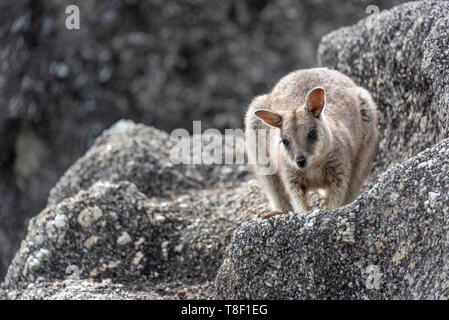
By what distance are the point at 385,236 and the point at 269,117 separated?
5.79ft

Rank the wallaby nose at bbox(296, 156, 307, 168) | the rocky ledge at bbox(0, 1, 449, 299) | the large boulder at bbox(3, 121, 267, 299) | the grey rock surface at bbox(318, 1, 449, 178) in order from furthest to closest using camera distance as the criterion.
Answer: the large boulder at bbox(3, 121, 267, 299), the grey rock surface at bbox(318, 1, 449, 178), the wallaby nose at bbox(296, 156, 307, 168), the rocky ledge at bbox(0, 1, 449, 299)

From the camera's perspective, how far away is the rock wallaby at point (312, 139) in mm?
5820

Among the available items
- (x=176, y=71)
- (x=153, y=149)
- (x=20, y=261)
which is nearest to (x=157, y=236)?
(x=20, y=261)

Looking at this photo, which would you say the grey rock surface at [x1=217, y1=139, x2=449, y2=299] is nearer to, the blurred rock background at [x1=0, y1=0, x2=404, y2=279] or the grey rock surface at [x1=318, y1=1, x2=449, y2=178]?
the grey rock surface at [x1=318, y1=1, x2=449, y2=178]

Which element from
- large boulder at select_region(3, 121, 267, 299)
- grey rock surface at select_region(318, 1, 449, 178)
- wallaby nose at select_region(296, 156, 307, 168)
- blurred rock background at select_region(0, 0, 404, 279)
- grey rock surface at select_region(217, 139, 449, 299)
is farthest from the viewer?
blurred rock background at select_region(0, 0, 404, 279)

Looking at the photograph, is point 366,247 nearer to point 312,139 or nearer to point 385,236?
point 385,236

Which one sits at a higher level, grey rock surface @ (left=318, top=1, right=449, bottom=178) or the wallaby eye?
grey rock surface @ (left=318, top=1, right=449, bottom=178)

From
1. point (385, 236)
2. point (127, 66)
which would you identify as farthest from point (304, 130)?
point (127, 66)

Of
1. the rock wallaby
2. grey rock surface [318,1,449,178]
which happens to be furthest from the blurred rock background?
the rock wallaby

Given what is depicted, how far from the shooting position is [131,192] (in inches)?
269

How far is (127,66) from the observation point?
13.1m

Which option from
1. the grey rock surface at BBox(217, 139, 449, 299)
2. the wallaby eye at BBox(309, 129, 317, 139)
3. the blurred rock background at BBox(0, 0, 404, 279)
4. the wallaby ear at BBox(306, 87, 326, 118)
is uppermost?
the blurred rock background at BBox(0, 0, 404, 279)

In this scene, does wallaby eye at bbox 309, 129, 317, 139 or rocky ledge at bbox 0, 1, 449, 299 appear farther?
wallaby eye at bbox 309, 129, 317, 139

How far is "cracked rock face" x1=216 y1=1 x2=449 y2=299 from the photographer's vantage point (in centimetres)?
423
